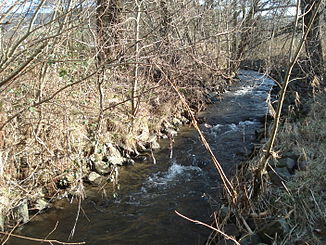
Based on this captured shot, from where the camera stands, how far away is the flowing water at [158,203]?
13.9 feet

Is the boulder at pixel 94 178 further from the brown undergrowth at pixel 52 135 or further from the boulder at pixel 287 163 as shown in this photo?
the boulder at pixel 287 163

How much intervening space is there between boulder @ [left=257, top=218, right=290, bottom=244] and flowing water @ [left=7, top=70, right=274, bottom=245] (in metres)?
0.95

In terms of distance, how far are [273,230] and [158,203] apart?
2.19 meters

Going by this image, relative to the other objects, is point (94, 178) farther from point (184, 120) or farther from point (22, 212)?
point (184, 120)

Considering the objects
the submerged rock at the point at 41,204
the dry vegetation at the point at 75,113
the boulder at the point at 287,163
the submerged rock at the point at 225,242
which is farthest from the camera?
the boulder at the point at 287,163

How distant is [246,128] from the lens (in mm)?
8742

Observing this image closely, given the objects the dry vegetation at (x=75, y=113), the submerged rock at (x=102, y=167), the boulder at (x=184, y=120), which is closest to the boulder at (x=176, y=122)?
the boulder at (x=184, y=120)

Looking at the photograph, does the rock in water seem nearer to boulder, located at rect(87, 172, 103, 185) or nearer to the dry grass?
boulder, located at rect(87, 172, 103, 185)

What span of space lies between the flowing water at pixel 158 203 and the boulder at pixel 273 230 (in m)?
0.95

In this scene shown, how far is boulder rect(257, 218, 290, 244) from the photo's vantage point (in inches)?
128

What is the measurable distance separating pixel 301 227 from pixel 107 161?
3974 millimetres

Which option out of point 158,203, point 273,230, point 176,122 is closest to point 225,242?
point 273,230

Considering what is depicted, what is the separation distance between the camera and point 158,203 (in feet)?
16.7

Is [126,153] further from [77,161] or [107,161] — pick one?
[77,161]
